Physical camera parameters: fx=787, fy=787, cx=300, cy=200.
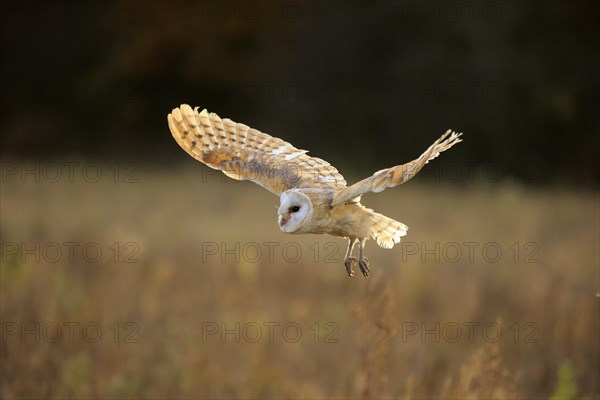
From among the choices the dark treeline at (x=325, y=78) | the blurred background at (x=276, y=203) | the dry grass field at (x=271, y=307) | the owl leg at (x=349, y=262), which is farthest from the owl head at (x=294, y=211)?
the dark treeline at (x=325, y=78)

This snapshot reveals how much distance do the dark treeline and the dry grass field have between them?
502 cm

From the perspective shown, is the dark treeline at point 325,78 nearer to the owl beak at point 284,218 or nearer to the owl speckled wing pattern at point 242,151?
the owl speckled wing pattern at point 242,151

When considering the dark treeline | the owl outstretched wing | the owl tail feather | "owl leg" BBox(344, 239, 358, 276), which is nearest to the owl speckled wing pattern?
the owl tail feather

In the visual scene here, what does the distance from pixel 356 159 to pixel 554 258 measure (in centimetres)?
819

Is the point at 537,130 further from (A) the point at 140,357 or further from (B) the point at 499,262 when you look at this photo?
(A) the point at 140,357

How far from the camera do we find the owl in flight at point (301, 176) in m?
2.11

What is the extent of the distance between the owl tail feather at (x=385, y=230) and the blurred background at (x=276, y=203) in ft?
1.12

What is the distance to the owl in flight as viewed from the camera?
83.1 inches

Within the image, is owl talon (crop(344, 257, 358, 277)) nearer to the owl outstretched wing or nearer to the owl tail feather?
the owl tail feather

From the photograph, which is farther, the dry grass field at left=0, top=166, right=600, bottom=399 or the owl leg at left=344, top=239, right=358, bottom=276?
the dry grass field at left=0, top=166, right=600, bottom=399

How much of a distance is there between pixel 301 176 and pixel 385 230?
375 mm

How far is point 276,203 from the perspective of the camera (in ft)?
38.1

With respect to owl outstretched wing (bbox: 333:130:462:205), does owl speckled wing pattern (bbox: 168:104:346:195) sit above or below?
above

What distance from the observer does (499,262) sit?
8.30 m
